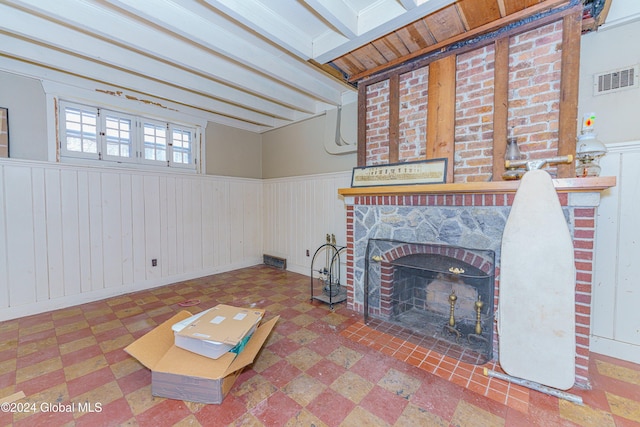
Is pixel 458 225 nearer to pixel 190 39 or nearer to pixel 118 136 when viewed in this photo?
pixel 190 39

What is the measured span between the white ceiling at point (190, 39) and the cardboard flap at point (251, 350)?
7.77ft

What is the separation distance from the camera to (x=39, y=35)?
216cm

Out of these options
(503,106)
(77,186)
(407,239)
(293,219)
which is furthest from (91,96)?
(503,106)

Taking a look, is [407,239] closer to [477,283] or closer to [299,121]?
[477,283]

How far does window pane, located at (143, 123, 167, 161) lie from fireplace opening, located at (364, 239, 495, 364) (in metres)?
3.24

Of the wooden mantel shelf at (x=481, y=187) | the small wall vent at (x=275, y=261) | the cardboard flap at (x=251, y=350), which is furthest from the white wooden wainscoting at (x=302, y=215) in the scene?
the cardboard flap at (x=251, y=350)

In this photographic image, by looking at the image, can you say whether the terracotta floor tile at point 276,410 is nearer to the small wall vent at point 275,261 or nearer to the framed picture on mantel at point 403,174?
the framed picture on mantel at point 403,174

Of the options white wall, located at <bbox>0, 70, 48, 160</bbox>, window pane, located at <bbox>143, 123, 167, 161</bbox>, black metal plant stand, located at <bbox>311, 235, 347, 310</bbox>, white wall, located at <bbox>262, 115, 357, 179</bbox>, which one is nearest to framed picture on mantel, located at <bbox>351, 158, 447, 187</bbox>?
white wall, located at <bbox>262, 115, 357, 179</bbox>

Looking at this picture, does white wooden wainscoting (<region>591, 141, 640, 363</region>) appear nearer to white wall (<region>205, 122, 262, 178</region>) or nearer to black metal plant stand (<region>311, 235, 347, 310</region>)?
black metal plant stand (<region>311, 235, 347, 310</region>)

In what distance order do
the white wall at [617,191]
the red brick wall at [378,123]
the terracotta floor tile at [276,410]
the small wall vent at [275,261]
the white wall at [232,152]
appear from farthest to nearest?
the small wall vent at [275,261], the white wall at [232,152], the red brick wall at [378,123], the white wall at [617,191], the terracotta floor tile at [276,410]

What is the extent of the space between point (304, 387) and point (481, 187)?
1.87 metres

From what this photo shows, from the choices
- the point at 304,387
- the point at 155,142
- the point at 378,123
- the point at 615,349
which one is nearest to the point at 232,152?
the point at 155,142

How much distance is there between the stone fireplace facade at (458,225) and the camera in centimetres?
173

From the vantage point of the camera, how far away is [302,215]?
431 centimetres
